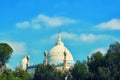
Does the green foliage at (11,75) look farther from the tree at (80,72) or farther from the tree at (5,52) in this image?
the tree at (80,72)

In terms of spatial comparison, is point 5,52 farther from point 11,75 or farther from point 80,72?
point 80,72

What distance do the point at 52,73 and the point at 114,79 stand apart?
14.3 metres

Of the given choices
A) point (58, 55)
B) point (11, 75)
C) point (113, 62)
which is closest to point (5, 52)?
point (11, 75)

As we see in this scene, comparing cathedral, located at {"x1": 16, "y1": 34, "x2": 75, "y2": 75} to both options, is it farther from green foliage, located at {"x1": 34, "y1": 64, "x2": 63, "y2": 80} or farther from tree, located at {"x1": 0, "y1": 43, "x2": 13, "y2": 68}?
green foliage, located at {"x1": 34, "y1": 64, "x2": 63, "y2": 80}

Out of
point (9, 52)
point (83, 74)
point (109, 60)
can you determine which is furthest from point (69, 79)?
point (9, 52)

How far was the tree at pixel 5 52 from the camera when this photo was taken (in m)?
95.4

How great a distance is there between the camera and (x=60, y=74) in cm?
8338

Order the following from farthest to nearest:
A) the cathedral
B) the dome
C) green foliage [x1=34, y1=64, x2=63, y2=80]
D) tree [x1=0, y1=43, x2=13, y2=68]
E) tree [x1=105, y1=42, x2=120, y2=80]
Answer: the dome < the cathedral < tree [x1=0, y1=43, x2=13, y2=68] < green foliage [x1=34, y1=64, x2=63, y2=80] < tree [x1=105, y1=42, x2=120, y2=80]

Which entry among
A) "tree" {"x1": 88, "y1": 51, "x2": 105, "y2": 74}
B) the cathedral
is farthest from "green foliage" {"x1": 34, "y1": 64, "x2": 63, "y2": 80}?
the cathedral

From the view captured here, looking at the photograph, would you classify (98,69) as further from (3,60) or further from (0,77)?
(3,60)

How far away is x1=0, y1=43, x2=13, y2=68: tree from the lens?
95.4 meters

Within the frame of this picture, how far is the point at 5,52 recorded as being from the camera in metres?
95.4

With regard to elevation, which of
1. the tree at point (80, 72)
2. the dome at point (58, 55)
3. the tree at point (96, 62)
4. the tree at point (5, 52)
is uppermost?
the dome at point (58, 55)

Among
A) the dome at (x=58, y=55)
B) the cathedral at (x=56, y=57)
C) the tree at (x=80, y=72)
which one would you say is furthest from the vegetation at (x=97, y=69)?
the dome at (x=58, y=55)
